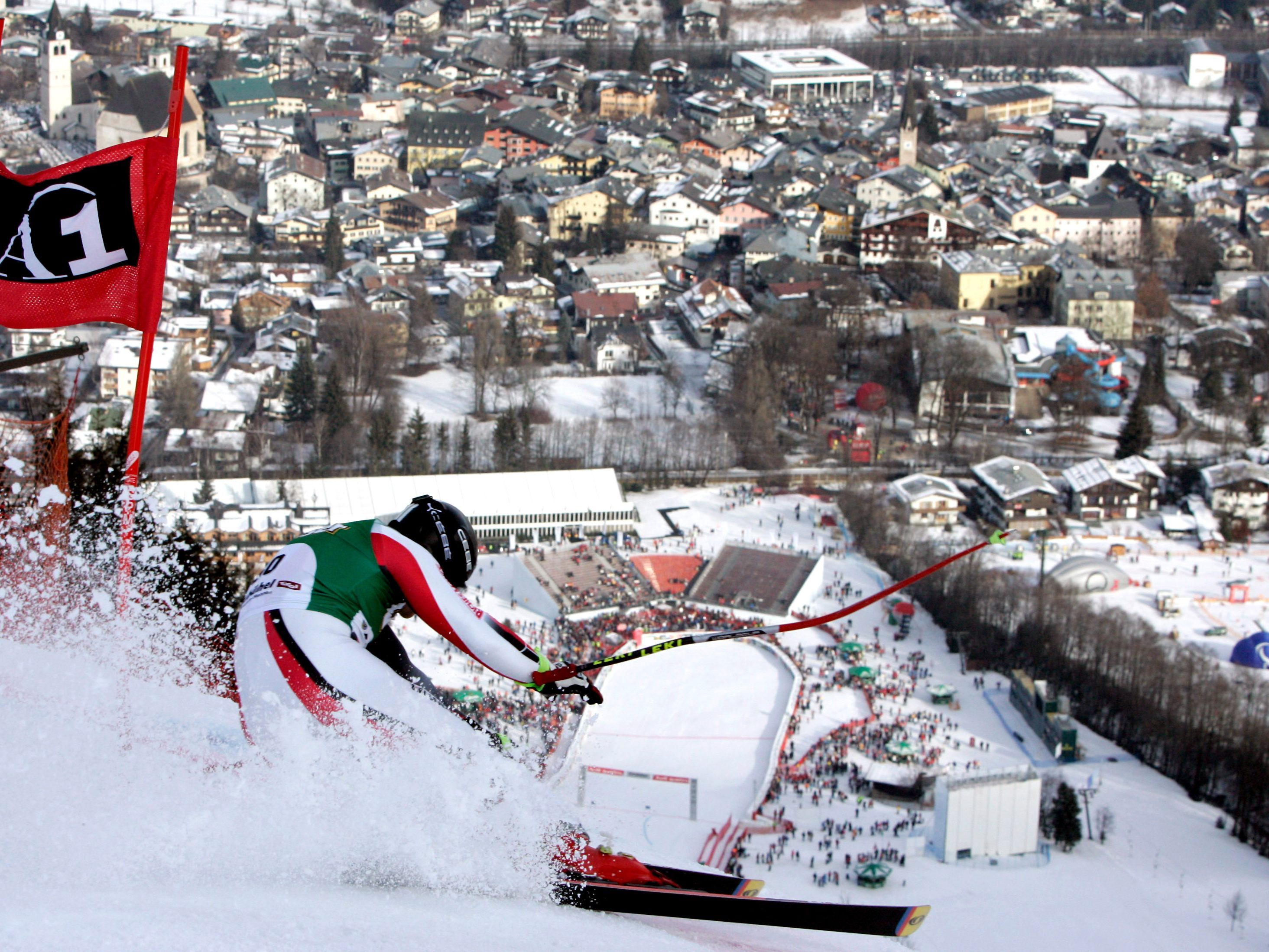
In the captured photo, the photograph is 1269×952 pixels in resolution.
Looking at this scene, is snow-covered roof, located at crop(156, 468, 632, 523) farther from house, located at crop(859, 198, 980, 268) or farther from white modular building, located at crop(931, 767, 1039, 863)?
house, located at crop(859, 198, 980, 268)

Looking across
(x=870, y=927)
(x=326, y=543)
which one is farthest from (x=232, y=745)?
(x=870, y=927)

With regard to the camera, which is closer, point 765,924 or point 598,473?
point 765,924

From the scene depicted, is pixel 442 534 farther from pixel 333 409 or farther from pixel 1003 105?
pixel 1003 105

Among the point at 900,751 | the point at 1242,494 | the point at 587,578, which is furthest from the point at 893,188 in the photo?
the point at 900,751

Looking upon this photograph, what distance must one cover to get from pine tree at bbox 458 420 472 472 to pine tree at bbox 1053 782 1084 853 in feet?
28.1

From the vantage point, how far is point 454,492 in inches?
611

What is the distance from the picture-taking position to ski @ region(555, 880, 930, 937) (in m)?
3.15

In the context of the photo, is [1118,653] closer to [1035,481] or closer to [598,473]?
[1035,481]

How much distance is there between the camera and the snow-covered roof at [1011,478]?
16.5 metres

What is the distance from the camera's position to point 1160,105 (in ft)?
124

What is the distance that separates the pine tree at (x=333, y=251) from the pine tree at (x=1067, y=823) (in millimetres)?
16505

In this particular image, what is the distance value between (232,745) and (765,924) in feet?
3.76

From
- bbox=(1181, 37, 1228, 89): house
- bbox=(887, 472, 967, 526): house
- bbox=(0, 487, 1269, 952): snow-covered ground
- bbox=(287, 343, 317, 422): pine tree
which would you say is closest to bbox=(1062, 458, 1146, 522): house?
bbox=(887, 472, 967, 526): house

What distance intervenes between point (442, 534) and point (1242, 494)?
15307mm
